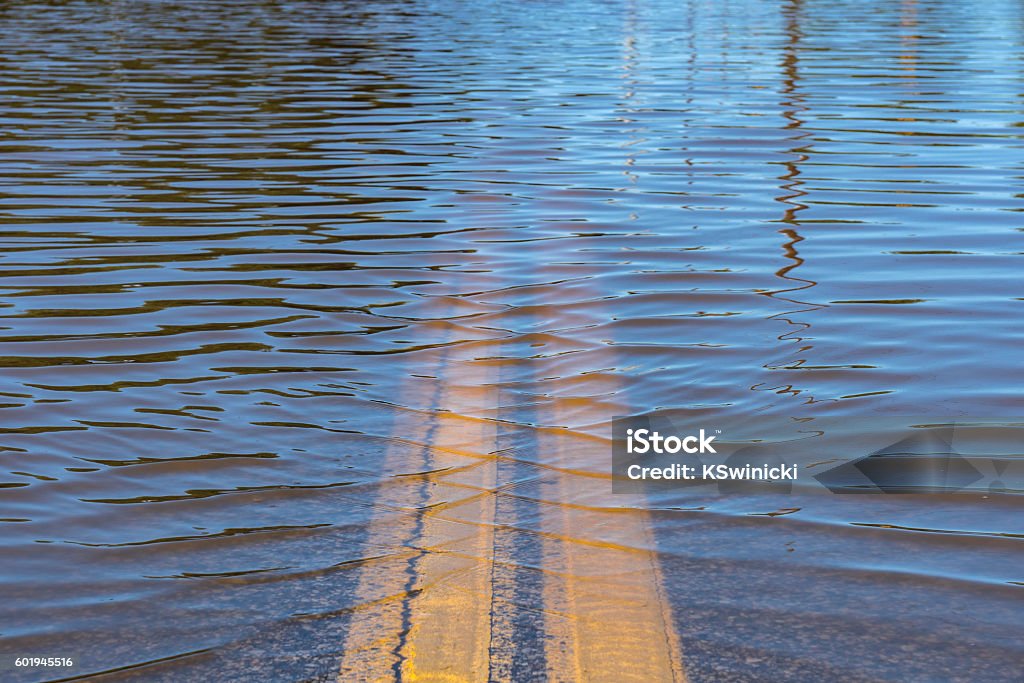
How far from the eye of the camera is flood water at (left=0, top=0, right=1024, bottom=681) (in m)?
3.23

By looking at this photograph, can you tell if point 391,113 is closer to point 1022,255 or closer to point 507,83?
point 507,83
